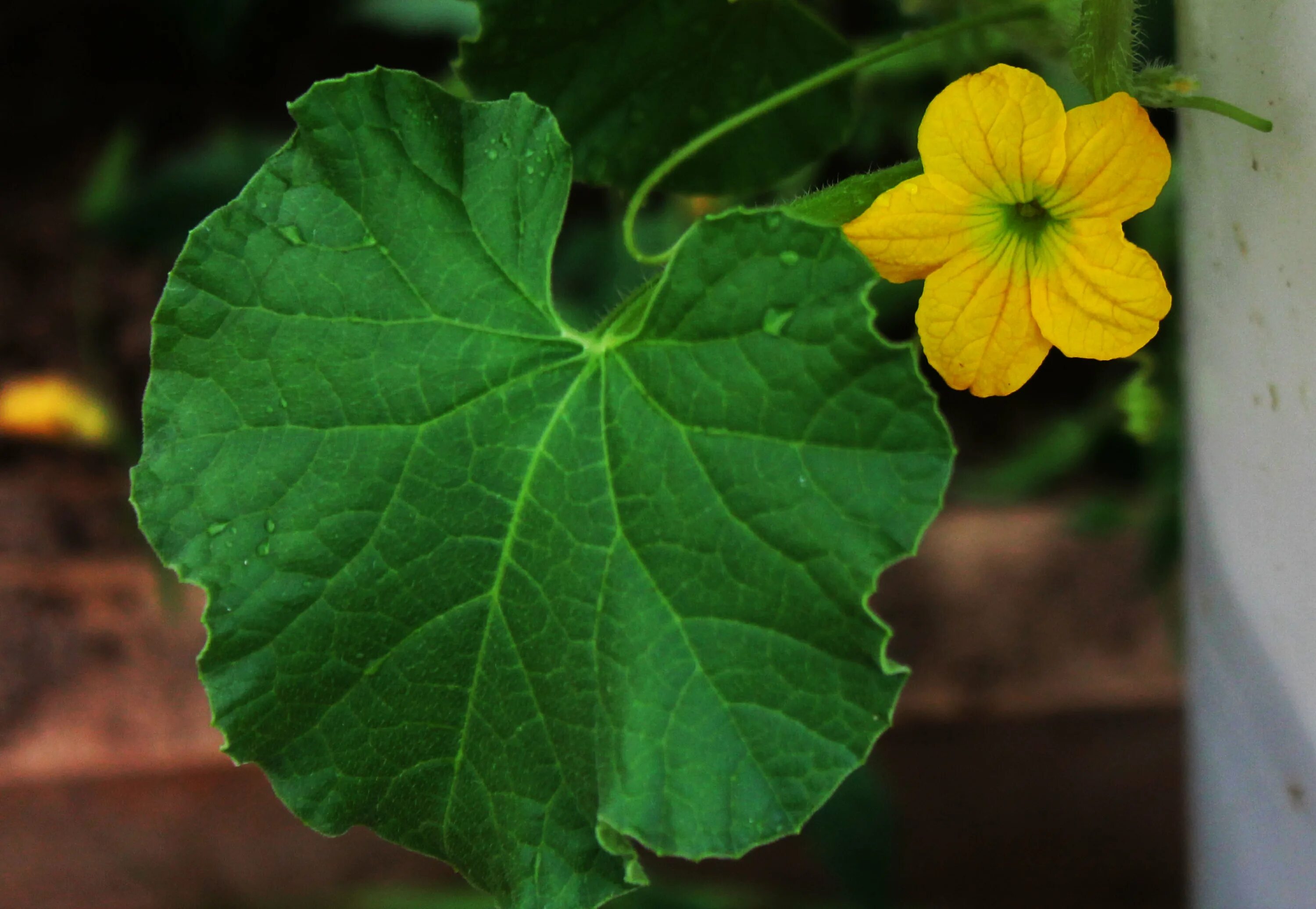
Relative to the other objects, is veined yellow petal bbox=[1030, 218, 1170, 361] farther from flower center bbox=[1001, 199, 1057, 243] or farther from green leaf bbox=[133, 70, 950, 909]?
green leaf bbox=[133, 70, 950, 909]

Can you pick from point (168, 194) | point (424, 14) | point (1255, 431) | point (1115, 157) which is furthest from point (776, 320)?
point (168, 194)

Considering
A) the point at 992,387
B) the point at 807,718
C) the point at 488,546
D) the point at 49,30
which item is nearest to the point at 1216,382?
the point at 992,387

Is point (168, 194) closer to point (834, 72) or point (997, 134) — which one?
point (834, 72)

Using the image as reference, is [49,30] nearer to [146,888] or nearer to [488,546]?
[146,888]

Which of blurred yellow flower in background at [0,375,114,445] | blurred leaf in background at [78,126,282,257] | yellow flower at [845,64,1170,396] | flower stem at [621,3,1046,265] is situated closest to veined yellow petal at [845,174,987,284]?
yellow flower at [845,64,1170,396]

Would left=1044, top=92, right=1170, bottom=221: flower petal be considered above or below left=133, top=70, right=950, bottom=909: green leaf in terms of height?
above

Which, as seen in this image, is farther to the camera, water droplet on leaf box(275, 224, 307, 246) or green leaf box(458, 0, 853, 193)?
green leaf box(458, 0, 853, 193)
